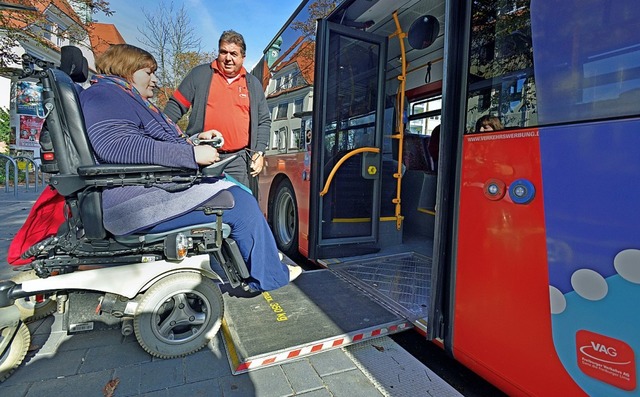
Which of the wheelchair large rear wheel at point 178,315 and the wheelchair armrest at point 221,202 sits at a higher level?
the wheelchair armrest at point 221,202

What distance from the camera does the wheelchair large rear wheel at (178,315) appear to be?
6.20ft

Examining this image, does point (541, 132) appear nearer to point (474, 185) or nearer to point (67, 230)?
point (474, 185)

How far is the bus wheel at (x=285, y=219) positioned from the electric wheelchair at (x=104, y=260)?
2102 millimetres

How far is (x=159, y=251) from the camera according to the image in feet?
6.31

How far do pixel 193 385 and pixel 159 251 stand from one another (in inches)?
29.7

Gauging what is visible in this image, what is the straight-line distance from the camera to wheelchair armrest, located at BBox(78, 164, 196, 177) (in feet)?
5.27

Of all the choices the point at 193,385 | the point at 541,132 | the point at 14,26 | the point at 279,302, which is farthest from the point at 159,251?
the point at 14,26

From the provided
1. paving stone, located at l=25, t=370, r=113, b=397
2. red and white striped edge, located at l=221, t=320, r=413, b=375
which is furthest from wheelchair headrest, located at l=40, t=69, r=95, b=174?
red and white striped edge, located at l=221, t=320, r=413, b=375

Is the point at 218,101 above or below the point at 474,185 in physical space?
above

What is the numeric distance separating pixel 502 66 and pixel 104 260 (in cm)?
228

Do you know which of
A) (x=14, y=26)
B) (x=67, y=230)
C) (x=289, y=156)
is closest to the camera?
(x=67, y=230)

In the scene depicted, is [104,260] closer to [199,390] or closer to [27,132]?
[199,390]

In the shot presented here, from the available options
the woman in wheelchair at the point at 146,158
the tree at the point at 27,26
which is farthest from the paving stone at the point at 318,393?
the tree at the point at 27,26

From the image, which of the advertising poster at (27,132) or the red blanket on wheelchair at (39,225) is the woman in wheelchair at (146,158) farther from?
the advertising poster at (27,132)
